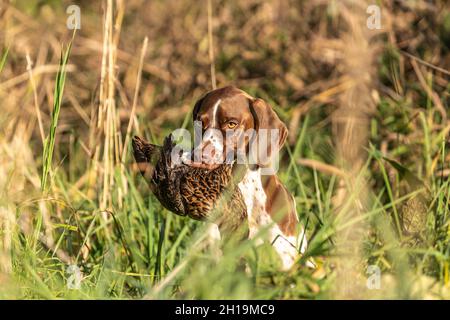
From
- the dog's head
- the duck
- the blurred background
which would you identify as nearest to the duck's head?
the duck

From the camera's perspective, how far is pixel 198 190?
325cm

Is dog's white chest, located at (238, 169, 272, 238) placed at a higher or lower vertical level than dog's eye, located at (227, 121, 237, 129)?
lower

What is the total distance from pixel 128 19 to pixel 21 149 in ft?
7.99

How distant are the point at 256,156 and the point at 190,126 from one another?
2.12 m

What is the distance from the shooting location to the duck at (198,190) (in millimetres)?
3254

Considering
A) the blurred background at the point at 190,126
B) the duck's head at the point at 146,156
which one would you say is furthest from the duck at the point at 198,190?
the blurred background at the point at 190,126

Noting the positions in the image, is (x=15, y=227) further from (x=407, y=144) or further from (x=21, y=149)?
(x=407, y=144)

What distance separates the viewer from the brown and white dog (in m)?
3.44

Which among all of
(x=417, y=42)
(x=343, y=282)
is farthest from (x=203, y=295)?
(x=417, y=42)

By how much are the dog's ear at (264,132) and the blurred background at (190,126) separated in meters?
0.35

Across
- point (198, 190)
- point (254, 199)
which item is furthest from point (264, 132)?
point (198, 190)

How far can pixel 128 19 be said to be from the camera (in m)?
7.02

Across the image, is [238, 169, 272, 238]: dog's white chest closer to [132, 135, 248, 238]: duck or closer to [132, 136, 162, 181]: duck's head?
[132, 135, 248, 238]: duck

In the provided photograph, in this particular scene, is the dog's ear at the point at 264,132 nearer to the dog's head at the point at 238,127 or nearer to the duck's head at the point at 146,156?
the dog's head at the point at 238,127
